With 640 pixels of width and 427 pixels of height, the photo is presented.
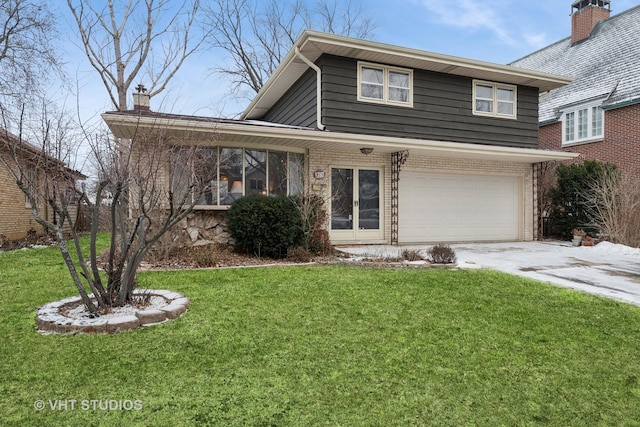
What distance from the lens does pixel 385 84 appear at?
33.9 ft

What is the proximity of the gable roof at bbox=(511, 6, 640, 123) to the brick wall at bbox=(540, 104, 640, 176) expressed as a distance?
1.33 feet

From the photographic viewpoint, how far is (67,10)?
17094 millimetres

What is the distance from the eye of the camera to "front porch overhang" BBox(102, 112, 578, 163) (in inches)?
295

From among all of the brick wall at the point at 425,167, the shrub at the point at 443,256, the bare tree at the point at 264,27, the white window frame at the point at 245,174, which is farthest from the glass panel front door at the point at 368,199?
the bare tree at the point at 264,27

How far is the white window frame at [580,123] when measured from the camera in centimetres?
1574

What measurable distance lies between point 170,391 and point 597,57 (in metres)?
21.9

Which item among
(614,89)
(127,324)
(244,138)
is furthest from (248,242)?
(614,89)

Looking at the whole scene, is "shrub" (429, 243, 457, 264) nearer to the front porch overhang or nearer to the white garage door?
the front porch overhang

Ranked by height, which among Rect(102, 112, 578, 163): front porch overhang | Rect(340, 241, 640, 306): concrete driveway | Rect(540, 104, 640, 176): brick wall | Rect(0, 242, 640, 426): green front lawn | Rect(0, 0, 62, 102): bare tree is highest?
Rect(0, 0, 62, 102): bare tree

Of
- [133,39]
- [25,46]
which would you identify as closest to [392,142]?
[25,46]

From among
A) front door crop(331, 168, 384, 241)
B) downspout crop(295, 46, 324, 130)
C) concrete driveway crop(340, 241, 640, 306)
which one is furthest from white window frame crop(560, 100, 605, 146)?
downspout crop(295, 46, 324, 130)

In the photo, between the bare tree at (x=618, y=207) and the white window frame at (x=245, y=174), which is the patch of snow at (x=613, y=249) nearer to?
the bare tree at (x=618, y=207)

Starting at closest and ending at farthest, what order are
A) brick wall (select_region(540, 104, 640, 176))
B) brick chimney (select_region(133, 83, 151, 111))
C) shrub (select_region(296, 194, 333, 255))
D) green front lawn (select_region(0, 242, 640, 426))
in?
green front lawn (select_region(0, 242, 640, 426))
shrub (select_region(296, 194, 333, 255))
brick chimney (select_region(133, 83, 151, 111))
brick wall (select_region(540, 104, 640, 176))

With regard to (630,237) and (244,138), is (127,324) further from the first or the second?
(630,237)
